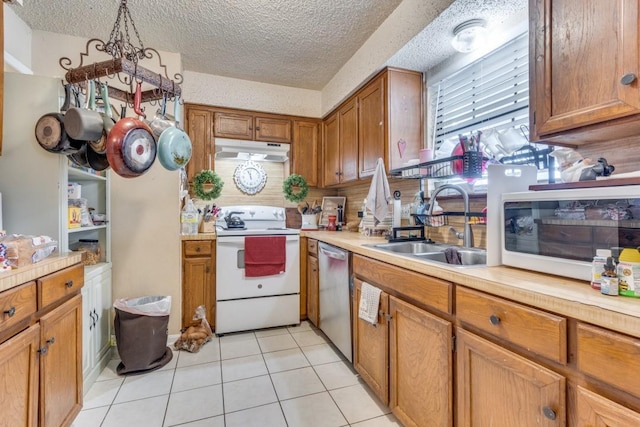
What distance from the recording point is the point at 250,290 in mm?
2721

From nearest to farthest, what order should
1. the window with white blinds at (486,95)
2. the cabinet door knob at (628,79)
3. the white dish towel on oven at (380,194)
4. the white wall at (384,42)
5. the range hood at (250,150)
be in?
the cabinet door knob at (628,79) < the window with white blinds at (486,95) < the white wall at (384,42) < the white dish towel on oven at (380,194) < the range hood at (250,150)

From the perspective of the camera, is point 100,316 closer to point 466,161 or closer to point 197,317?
point 197,317

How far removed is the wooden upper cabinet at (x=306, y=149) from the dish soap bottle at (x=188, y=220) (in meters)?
1.16

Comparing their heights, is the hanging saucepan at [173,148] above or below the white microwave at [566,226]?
above

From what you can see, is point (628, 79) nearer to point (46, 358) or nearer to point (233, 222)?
point (46, 358)

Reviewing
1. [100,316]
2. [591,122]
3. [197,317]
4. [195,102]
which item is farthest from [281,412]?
[195,102]

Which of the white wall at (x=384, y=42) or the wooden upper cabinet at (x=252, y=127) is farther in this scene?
the wooden upper cabinet at (x=252, y=127)

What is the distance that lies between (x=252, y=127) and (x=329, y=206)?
1.20m

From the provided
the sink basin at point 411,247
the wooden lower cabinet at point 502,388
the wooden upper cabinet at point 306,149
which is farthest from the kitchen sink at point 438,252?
the wooden upper cabinet at point 306,149

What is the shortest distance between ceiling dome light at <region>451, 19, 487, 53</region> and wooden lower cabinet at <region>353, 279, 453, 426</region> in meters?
1.58

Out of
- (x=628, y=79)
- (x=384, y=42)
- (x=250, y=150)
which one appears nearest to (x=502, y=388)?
(x=628, y=79)

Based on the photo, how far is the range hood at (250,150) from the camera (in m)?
3.07

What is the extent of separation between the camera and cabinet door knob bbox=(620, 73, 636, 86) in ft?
3.05

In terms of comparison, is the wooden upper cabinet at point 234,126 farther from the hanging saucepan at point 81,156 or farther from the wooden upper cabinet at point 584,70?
the wooden upper cabinet at point 584,70
